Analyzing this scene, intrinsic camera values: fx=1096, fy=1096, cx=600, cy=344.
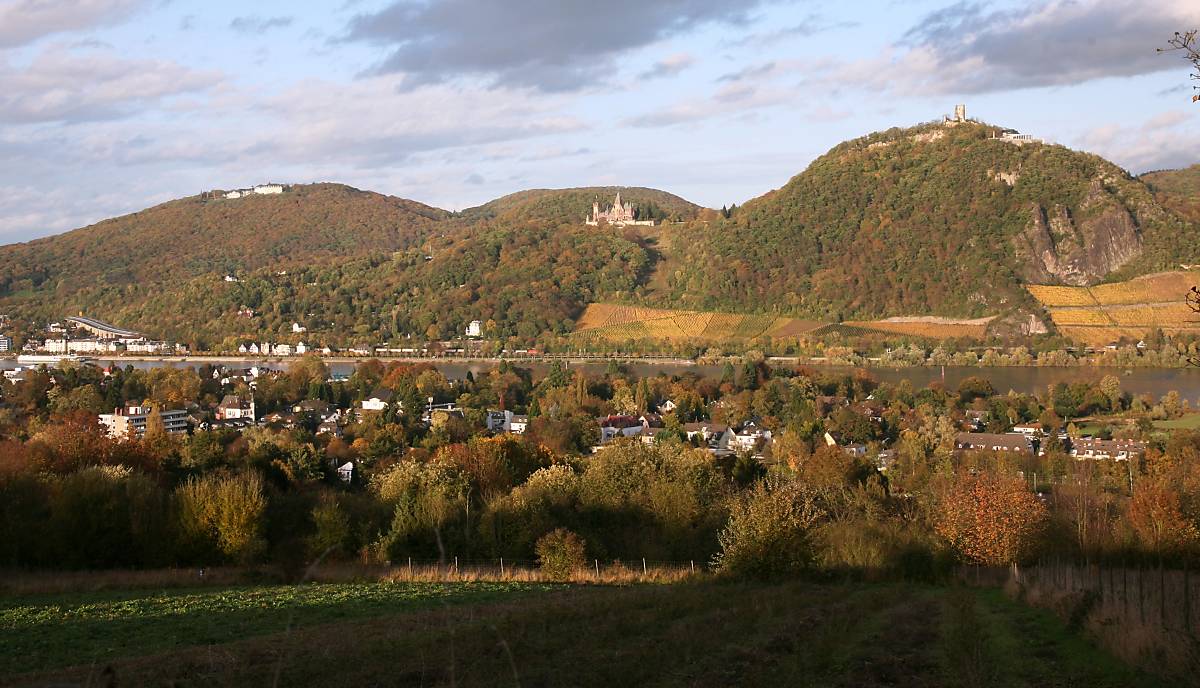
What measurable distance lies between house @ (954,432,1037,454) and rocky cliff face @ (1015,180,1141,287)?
162 ft

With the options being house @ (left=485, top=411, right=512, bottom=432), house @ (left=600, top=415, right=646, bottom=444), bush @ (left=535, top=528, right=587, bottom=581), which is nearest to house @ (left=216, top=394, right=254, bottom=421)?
house @ (left=485, top=411, right=512, bottom=432)

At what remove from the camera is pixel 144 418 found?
40344mm

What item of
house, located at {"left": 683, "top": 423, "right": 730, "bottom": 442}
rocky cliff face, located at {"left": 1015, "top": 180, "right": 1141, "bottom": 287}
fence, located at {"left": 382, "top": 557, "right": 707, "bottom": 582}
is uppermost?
rocky cliff face, located at {"left": 1015, "top": 180, "right": 1141, "bottom": 287}

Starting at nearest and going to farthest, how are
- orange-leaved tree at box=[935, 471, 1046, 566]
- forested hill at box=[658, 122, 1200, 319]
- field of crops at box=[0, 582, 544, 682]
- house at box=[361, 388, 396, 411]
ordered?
field of crops at box=[0, 582, 544, 682]
orange-leaved tree at box=[935, 471, 1046, 566]
house at box=[361, 388, 396, 411]
forested hill at box=[658, 122, 1200, 319]

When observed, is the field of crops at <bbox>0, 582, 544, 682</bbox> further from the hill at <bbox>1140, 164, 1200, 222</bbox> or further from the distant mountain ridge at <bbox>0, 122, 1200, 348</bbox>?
the hill at <bbox>1140, 164, 1200, 222</bbox>

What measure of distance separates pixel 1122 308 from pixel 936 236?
664 inches

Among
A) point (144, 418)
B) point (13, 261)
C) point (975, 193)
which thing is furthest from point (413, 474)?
point (13, 261)

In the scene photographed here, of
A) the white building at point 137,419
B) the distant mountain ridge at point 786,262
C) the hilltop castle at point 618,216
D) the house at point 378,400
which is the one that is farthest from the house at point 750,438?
the hilltop castle at point 618,216

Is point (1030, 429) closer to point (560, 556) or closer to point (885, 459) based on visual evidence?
point (885, 459)

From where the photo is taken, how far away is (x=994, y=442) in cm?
3488

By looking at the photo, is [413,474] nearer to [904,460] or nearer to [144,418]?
[904,460]

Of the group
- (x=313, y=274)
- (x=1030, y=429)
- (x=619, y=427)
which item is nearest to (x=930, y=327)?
(x=1030, y=429)

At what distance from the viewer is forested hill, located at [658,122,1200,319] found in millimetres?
81250

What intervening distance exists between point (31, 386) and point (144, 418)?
769 centimetres
